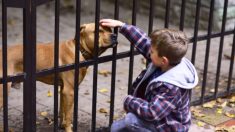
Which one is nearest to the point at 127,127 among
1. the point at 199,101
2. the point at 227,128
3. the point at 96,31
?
the point at 96,31

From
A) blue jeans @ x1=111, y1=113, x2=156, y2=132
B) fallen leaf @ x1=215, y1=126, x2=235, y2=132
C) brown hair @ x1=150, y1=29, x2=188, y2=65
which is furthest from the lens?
fallen leaf @ x1=215, y1=126, x2=235, y2=132

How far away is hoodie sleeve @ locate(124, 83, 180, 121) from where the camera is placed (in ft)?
11.0

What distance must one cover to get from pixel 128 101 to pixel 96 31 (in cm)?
95

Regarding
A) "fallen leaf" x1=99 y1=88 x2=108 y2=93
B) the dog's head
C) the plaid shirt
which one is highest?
the dog's head

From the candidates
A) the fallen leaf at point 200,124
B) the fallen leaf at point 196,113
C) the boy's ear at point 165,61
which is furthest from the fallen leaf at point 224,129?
the boy's ear at point 165,61

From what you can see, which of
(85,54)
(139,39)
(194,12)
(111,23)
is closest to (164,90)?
(139,39)

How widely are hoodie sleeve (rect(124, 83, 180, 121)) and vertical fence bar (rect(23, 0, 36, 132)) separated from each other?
956mm

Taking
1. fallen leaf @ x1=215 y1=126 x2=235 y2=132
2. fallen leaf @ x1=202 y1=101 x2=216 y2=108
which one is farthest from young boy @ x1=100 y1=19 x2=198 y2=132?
fallen leaf @ x1=202 y1=101 x2=216 y2=108

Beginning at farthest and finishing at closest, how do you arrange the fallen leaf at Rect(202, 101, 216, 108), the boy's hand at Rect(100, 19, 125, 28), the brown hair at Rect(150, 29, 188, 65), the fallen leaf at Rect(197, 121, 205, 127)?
the fallen leaf at Rect(202, 101, 216, 108) < the fallen leaf at Rect(197, 121, 205, 127) < the boy's hand at Rect(100, 19, 125, 28) < the brown hair at Rect(150, 29, 188, 65)

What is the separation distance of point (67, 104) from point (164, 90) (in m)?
1.39

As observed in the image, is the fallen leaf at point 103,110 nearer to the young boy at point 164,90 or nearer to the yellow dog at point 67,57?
the yellow dog at point 67,57

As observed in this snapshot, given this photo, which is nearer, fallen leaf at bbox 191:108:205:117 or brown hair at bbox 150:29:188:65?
brown hair at bbox 150:29:188:65

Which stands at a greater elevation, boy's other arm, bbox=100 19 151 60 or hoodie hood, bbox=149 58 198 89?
boy's other arm, bbox=100 19 151 60

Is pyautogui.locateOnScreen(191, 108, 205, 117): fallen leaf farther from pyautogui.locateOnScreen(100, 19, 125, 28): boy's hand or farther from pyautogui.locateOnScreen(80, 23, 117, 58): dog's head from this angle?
pyautogui.locateOnScreen(100, 19, 125, 28): boy's hand
